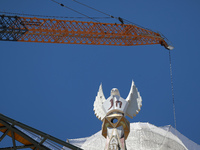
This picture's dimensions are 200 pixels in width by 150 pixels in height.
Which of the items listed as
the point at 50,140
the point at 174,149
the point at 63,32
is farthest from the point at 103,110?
the point at 63,32

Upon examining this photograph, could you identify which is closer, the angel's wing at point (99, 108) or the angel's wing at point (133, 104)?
the angel's wing at point (133, 104)

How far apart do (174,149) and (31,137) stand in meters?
35.4

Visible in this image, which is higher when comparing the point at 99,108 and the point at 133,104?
the point at 133,104

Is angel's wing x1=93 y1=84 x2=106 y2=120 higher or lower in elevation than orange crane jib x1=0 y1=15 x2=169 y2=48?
lower

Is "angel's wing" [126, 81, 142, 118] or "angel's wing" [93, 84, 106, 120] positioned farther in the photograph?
"angel's wing" [93, 84, 106, 120]

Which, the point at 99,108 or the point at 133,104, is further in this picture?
the point at 99,108

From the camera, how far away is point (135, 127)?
6944 cm

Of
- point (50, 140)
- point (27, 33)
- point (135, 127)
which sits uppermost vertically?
point (27, 33)

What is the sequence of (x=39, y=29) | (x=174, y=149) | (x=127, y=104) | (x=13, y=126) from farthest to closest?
(x=39, y=29) → (x=174, y=149) → (x=127, y=104) → (x=13, y=126)

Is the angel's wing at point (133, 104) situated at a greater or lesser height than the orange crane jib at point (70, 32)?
lesser

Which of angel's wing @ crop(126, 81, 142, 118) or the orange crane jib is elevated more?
the orange crane jib

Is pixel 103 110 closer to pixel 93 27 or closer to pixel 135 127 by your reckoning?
pixel 135 127

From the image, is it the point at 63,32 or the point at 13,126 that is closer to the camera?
the point at 13,126

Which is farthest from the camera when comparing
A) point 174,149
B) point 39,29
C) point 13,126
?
point 39,29
